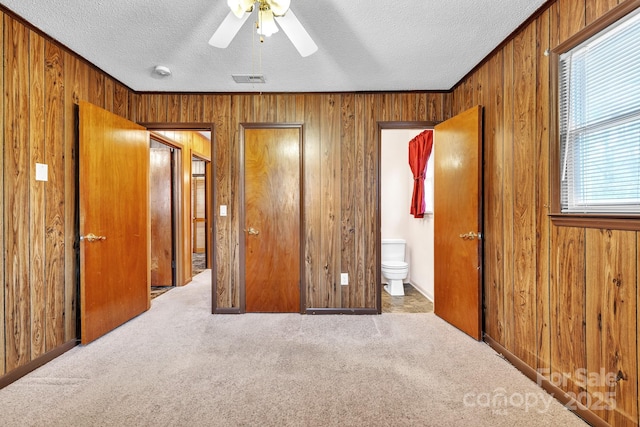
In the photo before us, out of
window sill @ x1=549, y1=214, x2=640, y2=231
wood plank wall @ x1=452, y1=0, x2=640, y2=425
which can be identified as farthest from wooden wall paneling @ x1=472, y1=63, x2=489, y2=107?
window sill @ x1=549, y1=214, x2=640, y2=231

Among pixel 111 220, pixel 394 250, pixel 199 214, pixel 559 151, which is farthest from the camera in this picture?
pixel 199 214

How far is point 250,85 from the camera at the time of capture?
2980 mm

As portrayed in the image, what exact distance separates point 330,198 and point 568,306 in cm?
210

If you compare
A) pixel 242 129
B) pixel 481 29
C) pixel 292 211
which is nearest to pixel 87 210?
pixel 242 129

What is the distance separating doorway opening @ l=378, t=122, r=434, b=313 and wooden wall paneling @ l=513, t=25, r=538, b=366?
4.97ft

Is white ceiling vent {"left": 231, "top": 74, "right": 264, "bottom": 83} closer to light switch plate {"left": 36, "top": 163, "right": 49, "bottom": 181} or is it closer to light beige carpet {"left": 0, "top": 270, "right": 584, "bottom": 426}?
light switch plate {"left": 36, "top": 163, "right": 49, "bottom": 181}

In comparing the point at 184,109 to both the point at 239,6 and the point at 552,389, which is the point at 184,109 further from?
the point at 552,389

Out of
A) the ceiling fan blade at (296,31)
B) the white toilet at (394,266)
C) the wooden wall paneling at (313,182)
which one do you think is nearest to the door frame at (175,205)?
the wooden wall paneling at (313,182)

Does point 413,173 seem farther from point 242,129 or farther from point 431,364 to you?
point 431,364

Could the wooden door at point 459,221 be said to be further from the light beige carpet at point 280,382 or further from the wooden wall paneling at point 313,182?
the wooden wall paneling at point 313,182

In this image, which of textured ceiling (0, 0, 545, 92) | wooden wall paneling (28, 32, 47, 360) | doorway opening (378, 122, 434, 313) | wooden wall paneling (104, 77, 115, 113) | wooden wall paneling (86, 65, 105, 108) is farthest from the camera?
Answer: doorway opening (378, 122, 434, 313)

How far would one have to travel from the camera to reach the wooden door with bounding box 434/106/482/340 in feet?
8.31

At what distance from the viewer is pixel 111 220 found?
2.69 m

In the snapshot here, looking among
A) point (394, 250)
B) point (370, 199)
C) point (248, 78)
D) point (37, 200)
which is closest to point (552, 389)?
point (370, 199)
